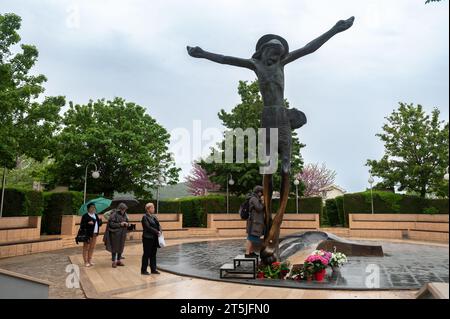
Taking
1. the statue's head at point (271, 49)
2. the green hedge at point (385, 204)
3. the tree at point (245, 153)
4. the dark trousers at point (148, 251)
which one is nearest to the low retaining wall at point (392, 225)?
the green hedge at point (385, 204)

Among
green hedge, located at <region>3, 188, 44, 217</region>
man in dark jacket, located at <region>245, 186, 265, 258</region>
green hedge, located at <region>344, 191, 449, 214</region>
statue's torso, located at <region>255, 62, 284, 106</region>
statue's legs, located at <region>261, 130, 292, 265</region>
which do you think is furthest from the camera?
green hedge, located at <region>344, 191, 449, 214</region>

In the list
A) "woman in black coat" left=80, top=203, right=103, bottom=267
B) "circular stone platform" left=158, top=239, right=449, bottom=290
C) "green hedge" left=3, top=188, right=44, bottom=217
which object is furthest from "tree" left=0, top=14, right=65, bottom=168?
"circular stone platform" left=158, top=239, right=449, bottom=290

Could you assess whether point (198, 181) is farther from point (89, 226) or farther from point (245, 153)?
point (89, 226)

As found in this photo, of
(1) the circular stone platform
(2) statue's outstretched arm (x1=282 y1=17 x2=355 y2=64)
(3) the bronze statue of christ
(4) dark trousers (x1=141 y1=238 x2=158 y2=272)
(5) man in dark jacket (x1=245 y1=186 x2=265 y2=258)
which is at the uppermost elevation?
(2) statue's outstretched arm (x1=282 y1=17 x2=355 y2=64)

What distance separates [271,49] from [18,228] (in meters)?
11.4

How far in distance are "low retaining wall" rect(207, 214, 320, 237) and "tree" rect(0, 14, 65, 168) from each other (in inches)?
453

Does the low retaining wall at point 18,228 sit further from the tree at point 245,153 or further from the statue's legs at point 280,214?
the tree at point 245,153

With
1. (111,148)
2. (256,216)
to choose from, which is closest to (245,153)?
(111,148)

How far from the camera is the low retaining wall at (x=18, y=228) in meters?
12.4

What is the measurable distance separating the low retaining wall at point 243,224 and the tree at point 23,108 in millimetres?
11519

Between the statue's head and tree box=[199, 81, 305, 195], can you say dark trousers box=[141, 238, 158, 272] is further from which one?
tree box=[199, 81, 305, 195]

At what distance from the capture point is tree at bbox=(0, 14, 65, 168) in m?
A: 12.4

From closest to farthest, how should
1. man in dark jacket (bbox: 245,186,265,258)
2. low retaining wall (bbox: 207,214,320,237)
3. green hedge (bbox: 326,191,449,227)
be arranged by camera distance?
man in dark jacket (bbox: 245,186,265,258) → green hedge (bbox: 326,191,449,227) → low retaining wall (bbox: 207,214,320,237)

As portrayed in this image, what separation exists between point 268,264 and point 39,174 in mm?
21739
